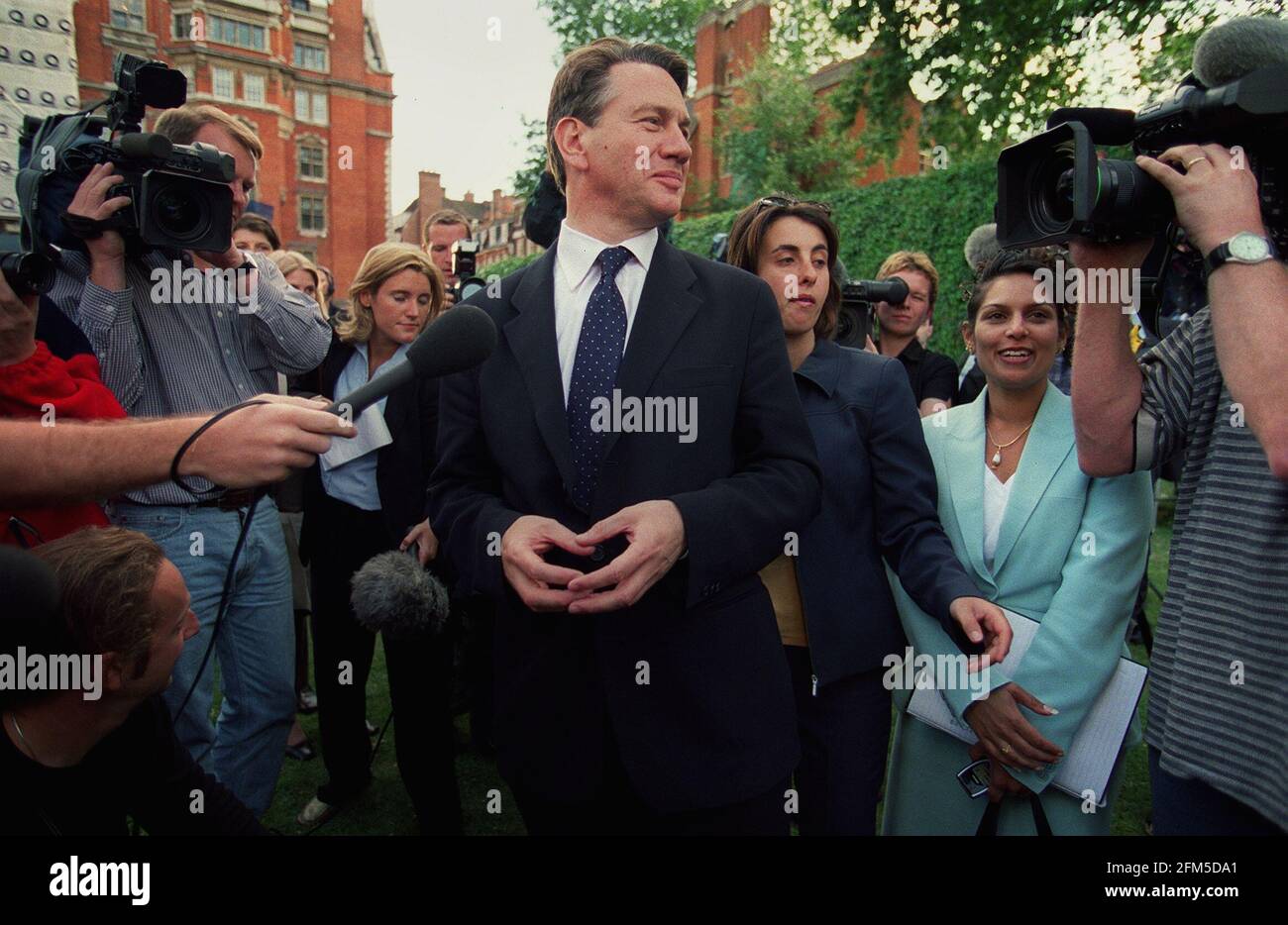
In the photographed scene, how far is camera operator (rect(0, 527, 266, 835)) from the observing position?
1625 millimetres

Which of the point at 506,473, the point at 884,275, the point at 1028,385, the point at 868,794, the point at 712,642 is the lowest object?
the point at 868,794

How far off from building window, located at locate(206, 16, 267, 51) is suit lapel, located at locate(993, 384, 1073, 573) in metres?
40.0

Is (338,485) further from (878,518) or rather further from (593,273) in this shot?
(878,518)

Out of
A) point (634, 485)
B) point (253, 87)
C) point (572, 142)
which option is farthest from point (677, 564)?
point (253, 87)

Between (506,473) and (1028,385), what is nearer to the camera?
(506,473)

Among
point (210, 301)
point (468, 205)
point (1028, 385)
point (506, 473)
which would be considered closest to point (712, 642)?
point (506, 473)

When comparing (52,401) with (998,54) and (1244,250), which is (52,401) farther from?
(998,54)

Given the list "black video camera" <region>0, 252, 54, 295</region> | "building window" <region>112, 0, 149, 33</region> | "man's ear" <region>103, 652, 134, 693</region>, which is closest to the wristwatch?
"man's ear" <region>103, 652, 134, 693</region>

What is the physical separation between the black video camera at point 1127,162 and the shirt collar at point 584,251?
0.74 metres

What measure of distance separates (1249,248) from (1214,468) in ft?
1.53

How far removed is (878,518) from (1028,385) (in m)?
0.56

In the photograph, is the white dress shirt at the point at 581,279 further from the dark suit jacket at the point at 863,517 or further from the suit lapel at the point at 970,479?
the suit lapel at the point at 970,479

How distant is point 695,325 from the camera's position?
1.71 m

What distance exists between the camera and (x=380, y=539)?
340 cm
